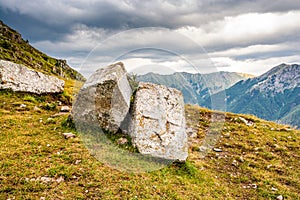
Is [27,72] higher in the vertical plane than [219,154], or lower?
higher

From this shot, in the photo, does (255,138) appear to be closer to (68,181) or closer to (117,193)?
(117,193)

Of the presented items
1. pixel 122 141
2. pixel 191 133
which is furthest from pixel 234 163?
pixel 122 141

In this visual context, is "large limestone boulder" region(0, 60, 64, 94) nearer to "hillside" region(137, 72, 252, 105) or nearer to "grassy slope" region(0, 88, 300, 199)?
"grassy slope" region(0, 88, 300, 199)

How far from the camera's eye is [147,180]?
825 cm

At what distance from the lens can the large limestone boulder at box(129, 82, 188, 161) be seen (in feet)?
32.7

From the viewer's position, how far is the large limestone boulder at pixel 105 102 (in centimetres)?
1145

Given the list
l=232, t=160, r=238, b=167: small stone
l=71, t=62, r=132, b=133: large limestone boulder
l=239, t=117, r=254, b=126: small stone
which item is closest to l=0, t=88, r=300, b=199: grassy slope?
l=232, t=160, r=238, b=167: small stone

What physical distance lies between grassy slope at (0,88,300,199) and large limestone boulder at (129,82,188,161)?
850 millimetres

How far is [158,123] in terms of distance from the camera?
34.4 feet

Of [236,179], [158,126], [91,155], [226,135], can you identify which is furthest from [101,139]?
[226,135]

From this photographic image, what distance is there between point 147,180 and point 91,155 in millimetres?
2596

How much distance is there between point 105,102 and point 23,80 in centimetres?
898

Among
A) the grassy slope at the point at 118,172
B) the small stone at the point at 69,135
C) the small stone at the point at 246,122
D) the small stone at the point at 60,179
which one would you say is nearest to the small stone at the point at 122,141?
the grassy slope at the point at 118,172

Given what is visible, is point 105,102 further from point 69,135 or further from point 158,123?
point 158,123
